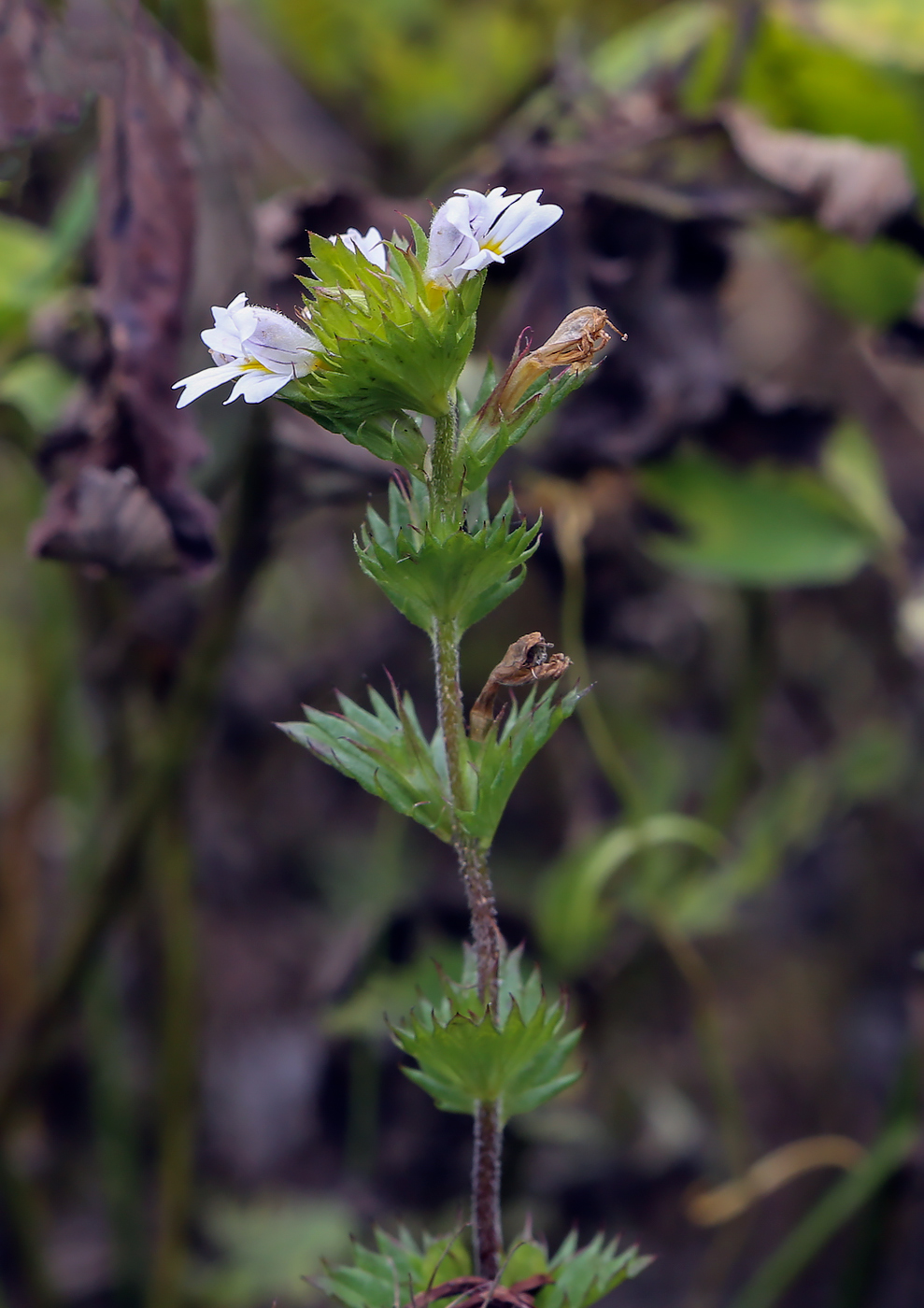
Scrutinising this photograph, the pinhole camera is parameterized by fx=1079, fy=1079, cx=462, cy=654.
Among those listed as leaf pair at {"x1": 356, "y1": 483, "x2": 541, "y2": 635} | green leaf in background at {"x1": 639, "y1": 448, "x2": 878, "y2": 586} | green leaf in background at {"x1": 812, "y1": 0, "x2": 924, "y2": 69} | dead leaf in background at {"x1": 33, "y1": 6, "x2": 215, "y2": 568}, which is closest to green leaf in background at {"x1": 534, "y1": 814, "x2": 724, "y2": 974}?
green leaf in background at {"x1": 639, "y1": 448, "x2": 878, "y2": 586}

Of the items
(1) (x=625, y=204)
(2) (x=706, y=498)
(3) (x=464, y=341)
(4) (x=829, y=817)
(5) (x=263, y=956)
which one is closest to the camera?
(3) (x=464, y=341)

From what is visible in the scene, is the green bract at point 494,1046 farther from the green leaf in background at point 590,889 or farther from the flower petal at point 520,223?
the green leaf in background at point 590,889

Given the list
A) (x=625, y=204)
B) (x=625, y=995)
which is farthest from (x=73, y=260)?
(x=625, y=995)

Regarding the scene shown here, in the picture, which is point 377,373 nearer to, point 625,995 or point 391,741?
point 391,741

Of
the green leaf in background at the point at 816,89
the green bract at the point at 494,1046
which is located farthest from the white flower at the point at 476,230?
the green leaf in background at the point at 816,89

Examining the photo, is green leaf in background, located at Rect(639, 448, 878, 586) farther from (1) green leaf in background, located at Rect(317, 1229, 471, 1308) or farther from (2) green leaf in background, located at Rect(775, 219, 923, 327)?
(1) green leaf in background, located at Rect(317, 1229, 471, 1308)

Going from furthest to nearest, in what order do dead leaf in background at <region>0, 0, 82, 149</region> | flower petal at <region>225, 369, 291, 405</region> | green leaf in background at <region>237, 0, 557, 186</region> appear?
green leaf in background at <region>237, 0, 557, 186</region>
dead leaf in background at <region>0, 0, 82, 149</region>
flower petal at <region>225, 369, 291, 405</region>
